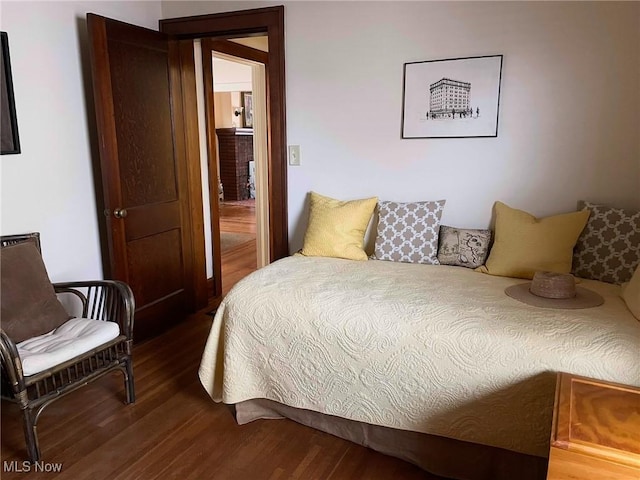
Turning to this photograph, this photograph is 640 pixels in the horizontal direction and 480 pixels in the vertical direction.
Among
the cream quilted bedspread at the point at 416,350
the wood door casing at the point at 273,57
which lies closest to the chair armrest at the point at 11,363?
the cream quilted bedspread at the point at 416,350

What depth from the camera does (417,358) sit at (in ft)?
6.09

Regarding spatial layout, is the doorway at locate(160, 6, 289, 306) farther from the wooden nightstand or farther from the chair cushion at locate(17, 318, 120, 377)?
the wooden nightstand

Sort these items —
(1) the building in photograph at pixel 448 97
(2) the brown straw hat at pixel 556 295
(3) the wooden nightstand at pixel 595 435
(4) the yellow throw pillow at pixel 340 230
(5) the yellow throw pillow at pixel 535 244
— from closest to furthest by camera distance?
(3) the wooden nightstand at pixel 595 435, (2) the brown straw hat at pixel 556 295, (5) the yellow throw pillow at pixel 535 244, (1) the building in photograph at pixel 448 97, (4) the yellow throw pillow at pixel 340 230

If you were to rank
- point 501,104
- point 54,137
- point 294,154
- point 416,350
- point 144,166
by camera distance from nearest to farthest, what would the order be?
point 416,350, point 501,104, point 54,137, point 144,166, point 294,154

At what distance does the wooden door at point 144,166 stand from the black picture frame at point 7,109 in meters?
0.40

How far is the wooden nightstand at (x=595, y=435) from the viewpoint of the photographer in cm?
126

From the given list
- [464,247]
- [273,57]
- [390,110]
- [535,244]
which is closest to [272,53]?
[273,57]

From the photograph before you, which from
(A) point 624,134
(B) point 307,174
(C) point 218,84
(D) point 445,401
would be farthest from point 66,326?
(C) point 218,84

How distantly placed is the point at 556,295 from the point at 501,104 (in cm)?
109

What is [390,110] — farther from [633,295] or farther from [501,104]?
[633,295]

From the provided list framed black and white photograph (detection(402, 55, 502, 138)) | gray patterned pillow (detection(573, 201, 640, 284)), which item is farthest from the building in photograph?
gray patterned pillow (detection(573, 201, 640, 284))

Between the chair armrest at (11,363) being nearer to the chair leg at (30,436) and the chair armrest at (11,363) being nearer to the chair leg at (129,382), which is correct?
the chair leg at (30,436)

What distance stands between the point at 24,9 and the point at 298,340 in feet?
7.10

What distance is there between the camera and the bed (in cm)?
171
